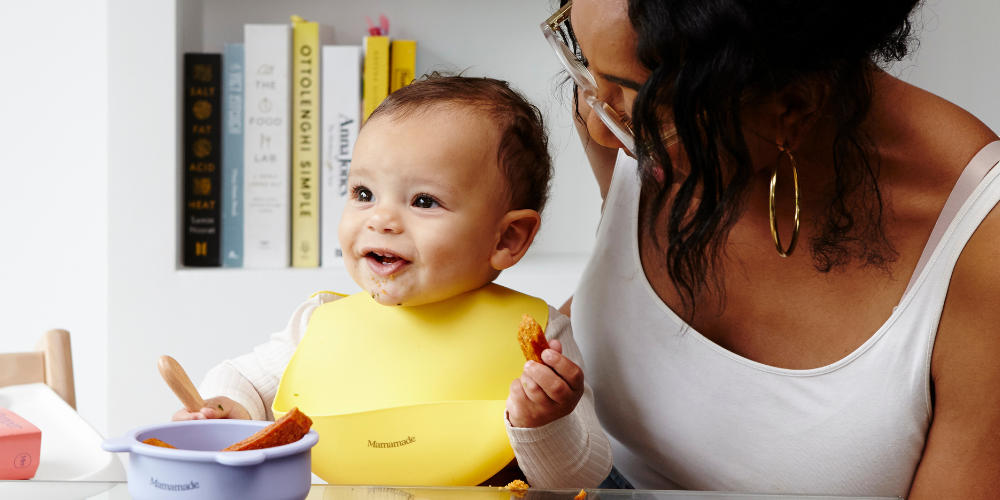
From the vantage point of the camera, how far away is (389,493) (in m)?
0.57

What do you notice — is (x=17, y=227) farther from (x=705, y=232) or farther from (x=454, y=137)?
(x=705, y=232)

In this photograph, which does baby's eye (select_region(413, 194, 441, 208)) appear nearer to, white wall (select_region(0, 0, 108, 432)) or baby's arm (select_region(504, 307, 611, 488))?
baby's arm (select_region(504, 307, 611, 488))

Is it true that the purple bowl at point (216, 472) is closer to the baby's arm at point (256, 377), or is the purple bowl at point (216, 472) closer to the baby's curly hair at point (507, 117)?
the baby's arm at point (256, 377)

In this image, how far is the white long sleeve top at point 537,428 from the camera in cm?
73

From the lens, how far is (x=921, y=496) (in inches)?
29.9

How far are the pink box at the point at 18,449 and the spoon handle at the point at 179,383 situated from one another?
0.44 ft

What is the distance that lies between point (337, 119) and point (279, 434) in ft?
3.31

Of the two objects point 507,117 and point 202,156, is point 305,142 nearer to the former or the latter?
point 202,156

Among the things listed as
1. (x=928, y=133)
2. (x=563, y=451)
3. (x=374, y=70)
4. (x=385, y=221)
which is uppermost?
(x=374, y=70)

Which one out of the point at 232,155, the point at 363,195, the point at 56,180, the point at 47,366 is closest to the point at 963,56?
the point at 363,195

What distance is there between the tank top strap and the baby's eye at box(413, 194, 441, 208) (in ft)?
1.66

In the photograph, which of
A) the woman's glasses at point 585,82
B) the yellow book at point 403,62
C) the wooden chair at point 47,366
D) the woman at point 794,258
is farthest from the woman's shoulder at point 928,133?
the wooden chair at point 47,366

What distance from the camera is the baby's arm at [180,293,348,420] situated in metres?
0.84

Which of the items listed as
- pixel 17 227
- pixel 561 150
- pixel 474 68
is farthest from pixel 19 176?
pixel 561 150
